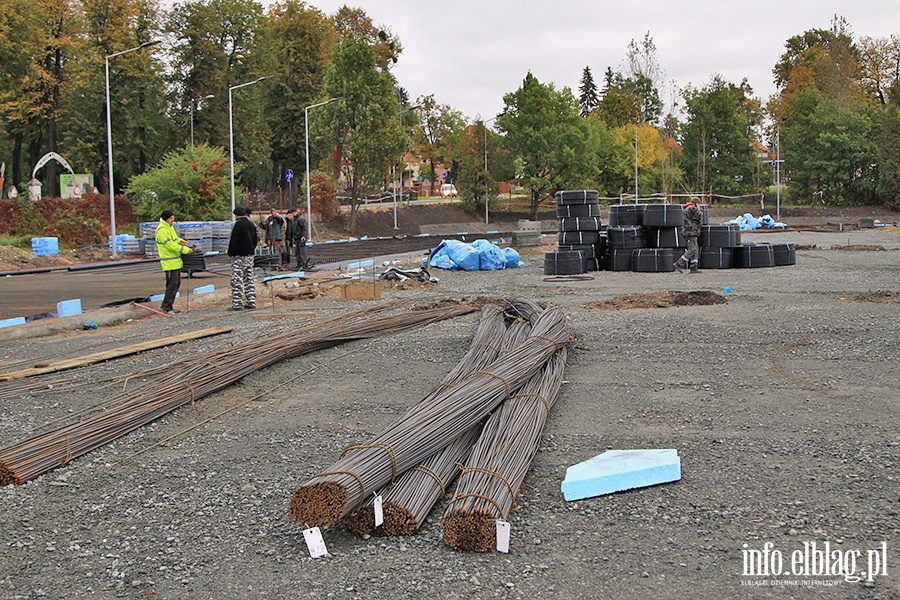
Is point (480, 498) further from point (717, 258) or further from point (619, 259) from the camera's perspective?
point (717, 258)

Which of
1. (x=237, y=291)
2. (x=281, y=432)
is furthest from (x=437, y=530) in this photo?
(x=237, y=291)

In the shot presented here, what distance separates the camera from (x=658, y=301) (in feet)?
52.0

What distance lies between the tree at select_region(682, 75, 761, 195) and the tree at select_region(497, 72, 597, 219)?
50.0ft

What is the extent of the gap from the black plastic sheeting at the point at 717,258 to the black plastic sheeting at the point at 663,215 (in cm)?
120

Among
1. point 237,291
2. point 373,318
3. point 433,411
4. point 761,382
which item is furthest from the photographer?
point 237,291

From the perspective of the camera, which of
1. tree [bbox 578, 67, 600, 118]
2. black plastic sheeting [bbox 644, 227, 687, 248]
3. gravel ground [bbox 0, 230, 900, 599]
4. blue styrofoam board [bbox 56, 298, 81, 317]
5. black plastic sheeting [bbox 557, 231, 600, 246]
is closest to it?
gravel ground [bbox 0, 230, 900, 599]

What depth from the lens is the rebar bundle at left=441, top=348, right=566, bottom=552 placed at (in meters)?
4.75

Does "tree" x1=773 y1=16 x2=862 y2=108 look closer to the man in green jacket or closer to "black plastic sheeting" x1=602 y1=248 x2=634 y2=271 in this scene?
"black plastic sheeting" x1=602 y1=248 x2=634 y2=271

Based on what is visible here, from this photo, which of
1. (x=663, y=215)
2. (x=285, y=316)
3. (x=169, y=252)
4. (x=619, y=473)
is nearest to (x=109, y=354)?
(x=285, y=316)

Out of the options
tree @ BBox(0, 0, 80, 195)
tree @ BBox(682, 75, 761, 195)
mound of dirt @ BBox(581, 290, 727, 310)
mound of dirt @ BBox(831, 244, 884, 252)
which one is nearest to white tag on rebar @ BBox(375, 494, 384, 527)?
mound of dirt @ BBox(581, 290, 727, 310)

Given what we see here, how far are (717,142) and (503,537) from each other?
77450 millimetres

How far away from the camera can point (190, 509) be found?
219 inches

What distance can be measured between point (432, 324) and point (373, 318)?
94 cm

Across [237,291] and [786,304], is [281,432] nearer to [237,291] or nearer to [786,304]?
[237,291]
